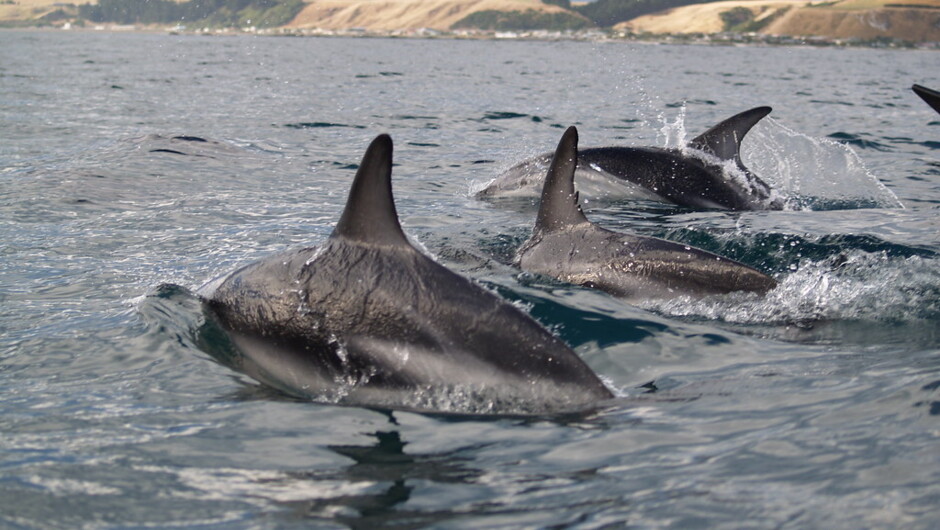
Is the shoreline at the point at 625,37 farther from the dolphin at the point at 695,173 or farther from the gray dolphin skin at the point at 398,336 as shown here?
the gray dolphin skin at the point at 398,336

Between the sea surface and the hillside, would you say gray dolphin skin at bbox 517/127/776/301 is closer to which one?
the sea surface

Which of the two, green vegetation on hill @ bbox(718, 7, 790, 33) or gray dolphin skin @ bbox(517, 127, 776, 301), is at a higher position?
green vegetation on hill @ bbox(718, 7, 790, 33)

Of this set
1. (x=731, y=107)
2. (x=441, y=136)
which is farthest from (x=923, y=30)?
(x=441, y=136)

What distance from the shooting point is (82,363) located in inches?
264

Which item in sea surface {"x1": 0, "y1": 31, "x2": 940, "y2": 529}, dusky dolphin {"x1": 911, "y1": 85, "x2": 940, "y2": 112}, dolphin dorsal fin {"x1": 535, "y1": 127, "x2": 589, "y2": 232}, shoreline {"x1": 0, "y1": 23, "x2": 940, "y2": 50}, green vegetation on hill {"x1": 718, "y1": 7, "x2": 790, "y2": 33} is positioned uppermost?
green vegetation on hill {"x1": 718, "y1": 7, "x2": 790, "y2": 33}

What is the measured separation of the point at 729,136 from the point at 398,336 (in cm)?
805

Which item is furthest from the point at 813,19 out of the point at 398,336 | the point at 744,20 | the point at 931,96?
the point at 398,336

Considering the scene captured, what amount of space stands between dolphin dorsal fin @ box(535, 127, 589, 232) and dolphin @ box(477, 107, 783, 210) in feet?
14.5

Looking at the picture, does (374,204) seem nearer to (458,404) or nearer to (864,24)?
(458,404)

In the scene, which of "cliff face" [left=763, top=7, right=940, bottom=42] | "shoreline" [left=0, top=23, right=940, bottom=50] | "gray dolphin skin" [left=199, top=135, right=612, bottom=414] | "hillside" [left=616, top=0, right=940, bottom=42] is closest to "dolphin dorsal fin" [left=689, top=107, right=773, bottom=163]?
"gray dolphin skin" [left=199, top=135, right=612, bottom=414]

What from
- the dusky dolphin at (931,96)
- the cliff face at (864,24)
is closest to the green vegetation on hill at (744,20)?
the cliff face at (864,24)

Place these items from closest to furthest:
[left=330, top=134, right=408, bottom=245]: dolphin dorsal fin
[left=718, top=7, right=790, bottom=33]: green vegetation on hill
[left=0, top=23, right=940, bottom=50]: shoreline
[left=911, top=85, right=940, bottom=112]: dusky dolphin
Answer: [left=330, top=134, right=408, bottom=245]: dolphin dorsal fin → [left=911, top=85, right=940, bottom=112]: dusky dolphin → [left=0, top=23, right=940, bottom=50]: shoreline → [left=718, top=7, right=790, bottom=33]: green vegetation on hill

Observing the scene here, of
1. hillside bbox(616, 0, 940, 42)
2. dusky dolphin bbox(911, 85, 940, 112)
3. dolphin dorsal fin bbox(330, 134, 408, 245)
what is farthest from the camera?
hillside bbox(616, 0, 940, 42)

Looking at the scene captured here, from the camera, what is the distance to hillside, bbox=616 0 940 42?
6078 inches
